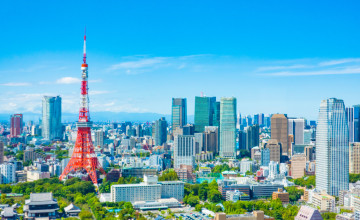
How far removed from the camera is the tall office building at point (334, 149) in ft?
67.9

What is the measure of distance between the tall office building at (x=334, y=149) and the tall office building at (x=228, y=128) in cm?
1688

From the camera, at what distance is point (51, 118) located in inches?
2067

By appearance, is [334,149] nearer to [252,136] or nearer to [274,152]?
[274,152]

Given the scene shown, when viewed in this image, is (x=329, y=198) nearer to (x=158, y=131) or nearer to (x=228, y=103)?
(x=228, y=103)

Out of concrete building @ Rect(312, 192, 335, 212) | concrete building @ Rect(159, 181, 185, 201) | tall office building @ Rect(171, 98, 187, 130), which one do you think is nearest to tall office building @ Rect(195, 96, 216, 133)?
tall office building @ Rect(171, 98, 187, 130)

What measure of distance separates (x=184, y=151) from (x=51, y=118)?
1003 inches

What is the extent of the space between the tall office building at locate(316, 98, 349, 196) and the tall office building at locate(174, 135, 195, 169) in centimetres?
1155

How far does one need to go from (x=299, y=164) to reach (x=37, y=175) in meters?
14.2

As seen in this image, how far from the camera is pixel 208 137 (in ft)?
132

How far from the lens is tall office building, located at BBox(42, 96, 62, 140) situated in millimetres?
52031

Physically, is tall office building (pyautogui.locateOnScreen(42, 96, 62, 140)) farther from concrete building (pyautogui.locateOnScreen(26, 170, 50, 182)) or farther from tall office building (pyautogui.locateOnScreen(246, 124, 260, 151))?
concrete building (pyautogui.locateOnScreen(26, 170, 50, 182))

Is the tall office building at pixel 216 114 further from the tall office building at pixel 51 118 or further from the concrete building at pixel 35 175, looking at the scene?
the concrete building at pixel 35 175

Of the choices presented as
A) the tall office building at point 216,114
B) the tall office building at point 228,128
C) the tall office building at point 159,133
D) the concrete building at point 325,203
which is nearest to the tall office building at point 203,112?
the tall office building at point 216,114

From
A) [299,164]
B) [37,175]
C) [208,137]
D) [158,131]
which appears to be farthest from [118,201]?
[158,131]
